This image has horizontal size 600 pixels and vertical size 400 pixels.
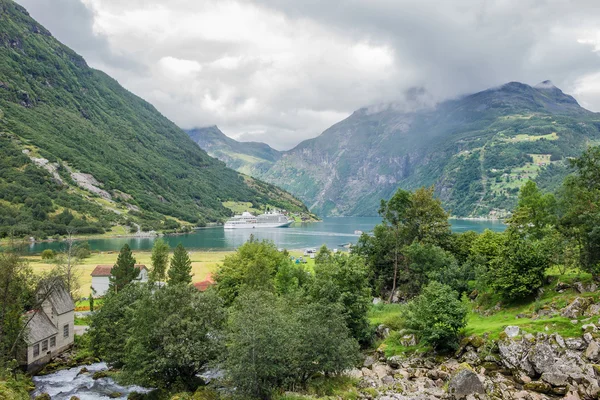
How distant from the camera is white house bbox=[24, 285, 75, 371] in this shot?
3102 cm

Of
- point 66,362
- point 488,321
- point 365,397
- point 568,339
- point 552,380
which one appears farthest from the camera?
point 66,362

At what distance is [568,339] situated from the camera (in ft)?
66.4

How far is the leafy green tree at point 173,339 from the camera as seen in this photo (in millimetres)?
24000

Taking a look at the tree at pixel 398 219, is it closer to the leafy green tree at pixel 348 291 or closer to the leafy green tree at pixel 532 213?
the leafy green tree at pixel 532 213

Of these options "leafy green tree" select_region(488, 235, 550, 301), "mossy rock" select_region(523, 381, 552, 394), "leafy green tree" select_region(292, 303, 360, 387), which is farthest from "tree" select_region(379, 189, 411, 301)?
"mossy rock" select_region(523, 381, 552, 394)

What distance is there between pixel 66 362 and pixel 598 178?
46.0 metres

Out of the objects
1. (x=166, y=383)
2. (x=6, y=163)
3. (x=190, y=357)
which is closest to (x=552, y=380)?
(x=190, y=357)

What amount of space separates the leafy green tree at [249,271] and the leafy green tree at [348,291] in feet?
23.1

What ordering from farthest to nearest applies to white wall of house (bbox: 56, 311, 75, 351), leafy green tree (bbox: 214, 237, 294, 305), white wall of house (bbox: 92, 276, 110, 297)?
white wall of house (bbox: 92, 276, 110, 297) < leafy green tree (bbox: 214, 237, 294, 305) < white wall of house (bbox: 56, 311, 75, 351)

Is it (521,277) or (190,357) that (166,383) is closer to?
(190,357)

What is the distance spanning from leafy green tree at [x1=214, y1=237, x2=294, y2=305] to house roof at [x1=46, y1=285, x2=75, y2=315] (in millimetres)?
15131

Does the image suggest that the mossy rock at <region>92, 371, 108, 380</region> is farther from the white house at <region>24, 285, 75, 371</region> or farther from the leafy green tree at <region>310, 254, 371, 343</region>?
the leafy green tree at <region>310, 254, 371, 343</region>

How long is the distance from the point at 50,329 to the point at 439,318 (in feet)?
108

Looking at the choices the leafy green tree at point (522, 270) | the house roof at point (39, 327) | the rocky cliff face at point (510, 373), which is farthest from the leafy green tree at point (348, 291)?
the house roof at point (39, 327)
